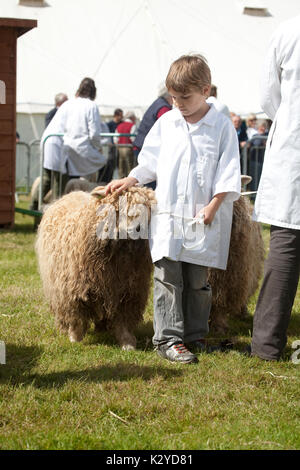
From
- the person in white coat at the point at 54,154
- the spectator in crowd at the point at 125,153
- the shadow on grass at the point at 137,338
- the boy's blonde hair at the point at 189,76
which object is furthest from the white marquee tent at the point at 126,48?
the boy's blonde hair at the point at 189,76

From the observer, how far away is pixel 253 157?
13.1 meters

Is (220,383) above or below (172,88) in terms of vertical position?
below

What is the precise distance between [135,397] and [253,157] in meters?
9.89

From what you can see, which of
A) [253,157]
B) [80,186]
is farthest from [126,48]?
[80,186]

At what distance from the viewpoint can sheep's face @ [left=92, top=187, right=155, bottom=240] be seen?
4297 mm

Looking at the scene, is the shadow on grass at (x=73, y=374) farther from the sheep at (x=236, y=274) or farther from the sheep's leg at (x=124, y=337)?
the sheep at (x=236, y=274)

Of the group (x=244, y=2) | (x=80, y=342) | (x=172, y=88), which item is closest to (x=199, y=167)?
(x=172, y=88)

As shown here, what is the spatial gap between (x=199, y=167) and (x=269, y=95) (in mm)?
→ 601

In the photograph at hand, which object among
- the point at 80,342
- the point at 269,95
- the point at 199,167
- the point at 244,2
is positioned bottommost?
the point at 80,342

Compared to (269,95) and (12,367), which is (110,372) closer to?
(12,367)

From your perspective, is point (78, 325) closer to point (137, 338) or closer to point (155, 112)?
point (137, 338)

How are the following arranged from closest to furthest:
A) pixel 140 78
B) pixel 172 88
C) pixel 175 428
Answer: pixel 175 428
pixel 172 88
pixel 140 78

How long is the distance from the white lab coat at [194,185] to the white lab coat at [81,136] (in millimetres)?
5322
